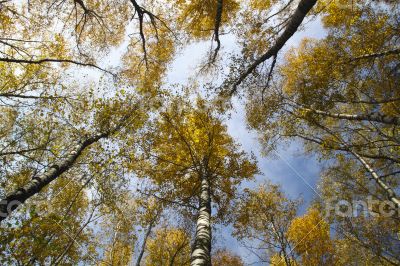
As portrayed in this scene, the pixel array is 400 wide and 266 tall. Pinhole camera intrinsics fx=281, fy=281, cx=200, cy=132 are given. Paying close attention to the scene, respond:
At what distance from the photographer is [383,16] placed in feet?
32.6

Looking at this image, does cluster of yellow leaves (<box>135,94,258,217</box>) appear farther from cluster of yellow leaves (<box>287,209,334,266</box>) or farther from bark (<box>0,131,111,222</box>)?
cluster of yellow leaves (<box>287,209,334,266</box>)

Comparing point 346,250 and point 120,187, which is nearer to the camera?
point 120,187

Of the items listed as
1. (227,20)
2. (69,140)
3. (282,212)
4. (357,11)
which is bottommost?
(282,212)

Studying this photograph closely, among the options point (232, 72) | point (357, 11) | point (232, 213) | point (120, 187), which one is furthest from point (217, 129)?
point (357, 11)

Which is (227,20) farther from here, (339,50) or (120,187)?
(120,187)

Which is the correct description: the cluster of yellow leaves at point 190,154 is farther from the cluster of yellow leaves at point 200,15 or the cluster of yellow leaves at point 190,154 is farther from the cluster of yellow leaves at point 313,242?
the cluster of yellow leaves at point 313,242

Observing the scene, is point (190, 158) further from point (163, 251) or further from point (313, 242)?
point (313, 242)

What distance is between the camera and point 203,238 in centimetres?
542

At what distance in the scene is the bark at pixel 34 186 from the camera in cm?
546

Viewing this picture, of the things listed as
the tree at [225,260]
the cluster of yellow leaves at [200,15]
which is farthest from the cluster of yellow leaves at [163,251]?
the cluster of yellow leaves at [200,15]

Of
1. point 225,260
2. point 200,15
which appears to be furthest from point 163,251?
point 200,15

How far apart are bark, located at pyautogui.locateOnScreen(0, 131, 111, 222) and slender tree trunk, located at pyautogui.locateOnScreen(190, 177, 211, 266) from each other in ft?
→ 12.0

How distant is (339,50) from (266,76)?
3.64m

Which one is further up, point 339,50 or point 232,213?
point 339,50
